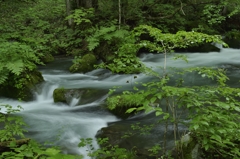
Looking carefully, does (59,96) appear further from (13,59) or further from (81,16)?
(81,16)

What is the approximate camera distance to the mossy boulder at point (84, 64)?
10023 mm

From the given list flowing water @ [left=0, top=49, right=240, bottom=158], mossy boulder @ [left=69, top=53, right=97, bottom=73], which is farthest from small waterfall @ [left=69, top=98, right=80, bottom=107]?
mossy boulder @ [left=69, top=53, right=97, bottom=73]

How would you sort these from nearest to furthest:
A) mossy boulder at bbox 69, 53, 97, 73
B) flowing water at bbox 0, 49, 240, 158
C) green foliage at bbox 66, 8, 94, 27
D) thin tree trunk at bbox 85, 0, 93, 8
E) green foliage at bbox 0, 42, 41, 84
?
1. flowing water at bbox 0, 49, 240, 158
2. green foliage at bbox 0, 42, 41, 84
3. mossy boulder at bbox 69, 53, 97, 73
4. green foliage at bbox 66, 8, 94, 27
5. thin tree trunk at bbox 85, 0, 93, 8

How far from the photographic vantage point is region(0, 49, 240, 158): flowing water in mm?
5477

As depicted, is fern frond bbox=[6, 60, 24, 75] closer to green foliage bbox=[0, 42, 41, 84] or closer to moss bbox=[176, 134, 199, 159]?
green foliage bbox=[0, 42, 41, 84]

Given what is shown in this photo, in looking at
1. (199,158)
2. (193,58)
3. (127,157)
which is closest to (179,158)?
(199,158)

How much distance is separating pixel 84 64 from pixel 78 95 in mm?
3081

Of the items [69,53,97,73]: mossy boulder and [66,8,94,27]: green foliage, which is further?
[66,8,94,27]: green foliage

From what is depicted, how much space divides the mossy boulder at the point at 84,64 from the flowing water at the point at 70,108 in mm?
239

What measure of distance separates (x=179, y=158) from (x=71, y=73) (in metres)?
7.29

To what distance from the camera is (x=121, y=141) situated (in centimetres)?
481

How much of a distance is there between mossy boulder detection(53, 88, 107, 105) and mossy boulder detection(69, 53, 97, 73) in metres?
2.67

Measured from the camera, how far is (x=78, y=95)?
7277 millimetres

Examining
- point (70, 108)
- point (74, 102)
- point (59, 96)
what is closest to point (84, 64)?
point (59, 96)
